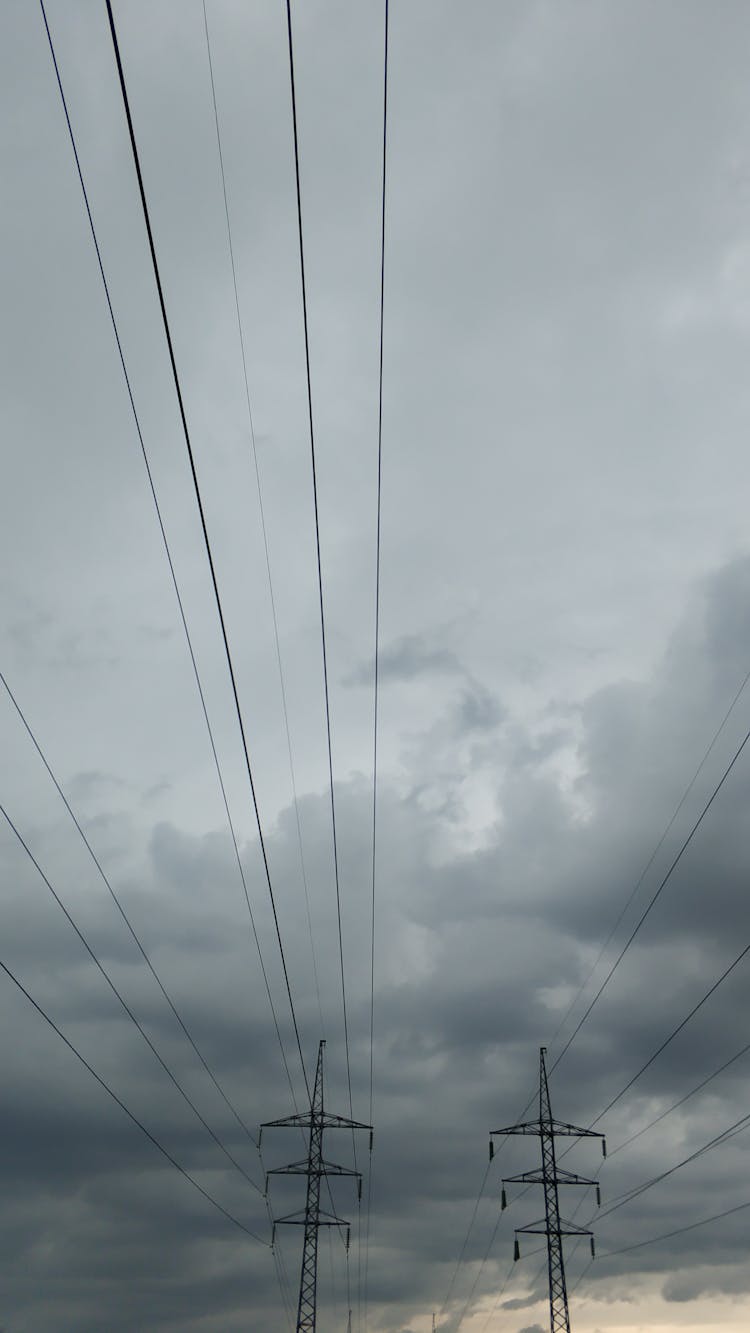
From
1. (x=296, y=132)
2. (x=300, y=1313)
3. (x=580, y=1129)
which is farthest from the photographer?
(x=580, y=1129)

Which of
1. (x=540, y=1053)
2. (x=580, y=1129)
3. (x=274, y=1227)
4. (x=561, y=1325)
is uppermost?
(x=540, y=1053)

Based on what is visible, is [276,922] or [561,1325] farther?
[561,1325]

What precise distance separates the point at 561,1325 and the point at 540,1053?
→ 1708 cm

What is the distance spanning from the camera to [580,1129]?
6812 cm

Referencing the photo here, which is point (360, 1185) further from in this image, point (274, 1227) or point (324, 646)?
point (324, 646)

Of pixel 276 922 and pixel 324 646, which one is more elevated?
pixel 324 646

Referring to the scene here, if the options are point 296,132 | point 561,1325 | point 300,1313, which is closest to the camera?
point 296,132

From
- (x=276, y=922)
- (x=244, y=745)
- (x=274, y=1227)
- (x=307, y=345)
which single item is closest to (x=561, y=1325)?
(x=274, y=1227)

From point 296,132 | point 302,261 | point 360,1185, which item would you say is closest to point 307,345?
point 302,261

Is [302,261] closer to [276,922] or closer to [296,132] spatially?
[296,132]

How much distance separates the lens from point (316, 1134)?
69250mm

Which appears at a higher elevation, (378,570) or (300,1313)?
(378,570)

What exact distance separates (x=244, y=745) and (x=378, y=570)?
3.91m

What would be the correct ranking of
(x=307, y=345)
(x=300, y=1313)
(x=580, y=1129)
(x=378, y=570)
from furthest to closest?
1. (x=580, y=1129)
2. (x=300, y=1313)
3. (x=378, y=570)
4. (x=307, y=345)
